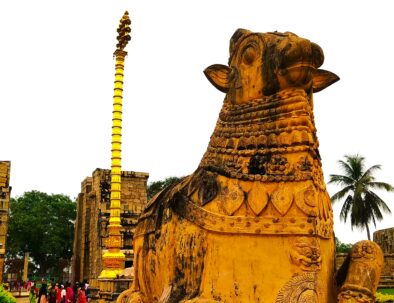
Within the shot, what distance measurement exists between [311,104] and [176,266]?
4.44 feet

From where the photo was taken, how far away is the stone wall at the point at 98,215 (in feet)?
72.9

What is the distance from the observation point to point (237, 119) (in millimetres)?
3088

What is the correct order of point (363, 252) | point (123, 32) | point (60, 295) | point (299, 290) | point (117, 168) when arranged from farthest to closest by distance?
point (123, 32) → point (117, 168) → point (60, 295) → point (363, 252) → point (299, 290)

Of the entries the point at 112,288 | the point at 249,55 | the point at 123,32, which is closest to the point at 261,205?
the point at 249,55

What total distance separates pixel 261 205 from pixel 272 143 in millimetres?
395

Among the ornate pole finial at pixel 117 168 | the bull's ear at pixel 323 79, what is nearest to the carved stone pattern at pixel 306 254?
the bull's ear at pixel 323 79

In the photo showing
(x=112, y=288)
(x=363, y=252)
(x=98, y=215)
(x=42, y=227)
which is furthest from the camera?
(x=42, y=227)

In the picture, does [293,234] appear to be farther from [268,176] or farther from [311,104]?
[311,104]

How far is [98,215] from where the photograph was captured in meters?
23.1

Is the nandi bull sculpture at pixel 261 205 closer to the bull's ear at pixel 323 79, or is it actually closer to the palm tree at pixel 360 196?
the bull's ear at pixel 323 79

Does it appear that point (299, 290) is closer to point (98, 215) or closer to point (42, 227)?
point (98, 215)

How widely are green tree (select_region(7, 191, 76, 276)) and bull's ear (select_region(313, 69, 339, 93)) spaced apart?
37.7 m

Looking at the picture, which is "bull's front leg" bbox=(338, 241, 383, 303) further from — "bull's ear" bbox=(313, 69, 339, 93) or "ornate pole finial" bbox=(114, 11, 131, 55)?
"ornate pole finial" bbox=(114, 11, 131, 55)

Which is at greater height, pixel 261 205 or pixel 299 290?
pixel 261 205
